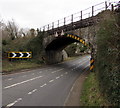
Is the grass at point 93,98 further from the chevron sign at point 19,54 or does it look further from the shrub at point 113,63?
the chevron sign at point 19,54

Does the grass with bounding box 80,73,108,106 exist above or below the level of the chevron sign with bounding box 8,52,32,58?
below

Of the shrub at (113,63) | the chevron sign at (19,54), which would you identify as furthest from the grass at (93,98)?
the chevron sign at (19,54)

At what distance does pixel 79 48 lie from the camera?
2564 inches

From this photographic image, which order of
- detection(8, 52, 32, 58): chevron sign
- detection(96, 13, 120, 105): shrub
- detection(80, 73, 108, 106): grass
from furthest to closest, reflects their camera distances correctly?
detection(8, 52, 32, 58): chevron sign < detection(80, 73, 108, 106): grass < detection(96, 13, 120, 105): shrub

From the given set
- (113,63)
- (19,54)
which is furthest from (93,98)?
(19,54)

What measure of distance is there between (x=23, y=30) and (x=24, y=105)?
43.3 meters

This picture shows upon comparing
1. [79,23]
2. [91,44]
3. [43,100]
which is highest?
[79,23]

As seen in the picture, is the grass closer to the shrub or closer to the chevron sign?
the shrub

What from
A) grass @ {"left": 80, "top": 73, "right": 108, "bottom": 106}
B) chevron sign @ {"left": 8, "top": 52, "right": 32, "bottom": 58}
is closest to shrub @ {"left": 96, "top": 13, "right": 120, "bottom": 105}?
grass @ {"left": 80, "top": 73, "right": 108, "bottom": 106}

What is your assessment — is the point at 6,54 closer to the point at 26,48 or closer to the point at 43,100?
the point at 26,48

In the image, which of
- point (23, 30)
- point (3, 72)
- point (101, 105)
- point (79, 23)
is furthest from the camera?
point (23, 30)

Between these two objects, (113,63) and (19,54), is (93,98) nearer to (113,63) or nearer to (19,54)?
(113,63)

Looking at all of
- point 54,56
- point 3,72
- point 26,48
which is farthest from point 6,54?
point 54,56

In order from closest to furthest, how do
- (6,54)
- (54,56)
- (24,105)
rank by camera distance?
(24,105) < (6,54) < (54,56)
